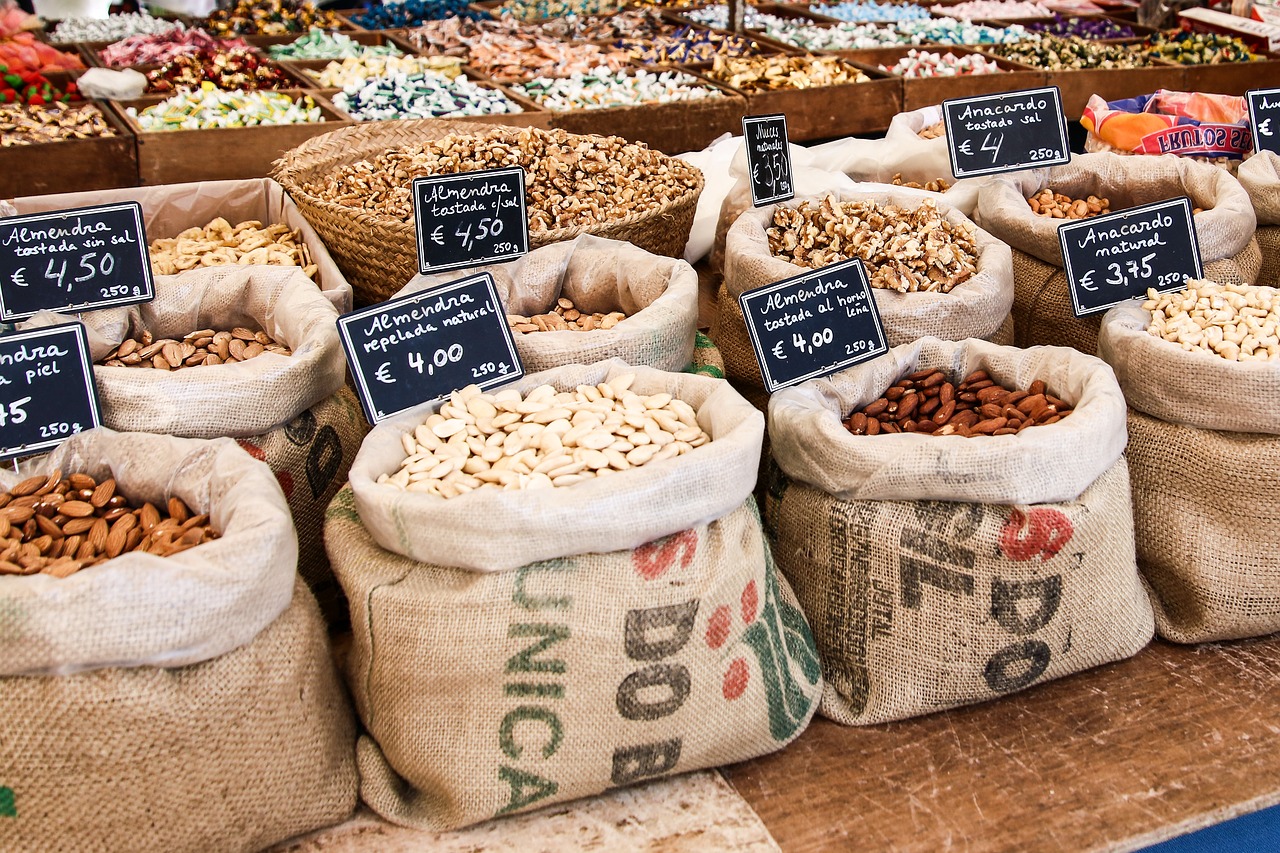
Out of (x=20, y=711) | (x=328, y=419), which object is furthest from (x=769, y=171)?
(x=20, y=711)

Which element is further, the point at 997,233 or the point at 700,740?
the point at 997,233

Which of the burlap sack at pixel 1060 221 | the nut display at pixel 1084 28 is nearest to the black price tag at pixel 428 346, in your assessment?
the burlap sack at pixel 1060 221

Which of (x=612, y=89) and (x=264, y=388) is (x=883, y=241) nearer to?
(x=264, y=388)

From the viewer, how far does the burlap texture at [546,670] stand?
119cm

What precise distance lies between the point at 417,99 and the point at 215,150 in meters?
Answer: 0.63

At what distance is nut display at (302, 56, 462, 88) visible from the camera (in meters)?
3.38

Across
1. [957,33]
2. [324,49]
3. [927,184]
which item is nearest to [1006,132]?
[927,184]

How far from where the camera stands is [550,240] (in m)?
1.88

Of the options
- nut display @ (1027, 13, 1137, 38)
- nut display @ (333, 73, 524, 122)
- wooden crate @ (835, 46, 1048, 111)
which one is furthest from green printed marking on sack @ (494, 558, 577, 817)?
nut display @ (1027, 13, 1137, 38)

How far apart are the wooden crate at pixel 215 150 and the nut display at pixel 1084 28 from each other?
301 cm

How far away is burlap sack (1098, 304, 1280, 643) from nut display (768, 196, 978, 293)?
29 cm

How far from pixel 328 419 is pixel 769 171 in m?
0.92

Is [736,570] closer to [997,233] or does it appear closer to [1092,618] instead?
[1092,618]

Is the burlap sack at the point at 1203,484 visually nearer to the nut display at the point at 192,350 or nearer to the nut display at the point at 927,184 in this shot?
the nut display at the point at 927,184
